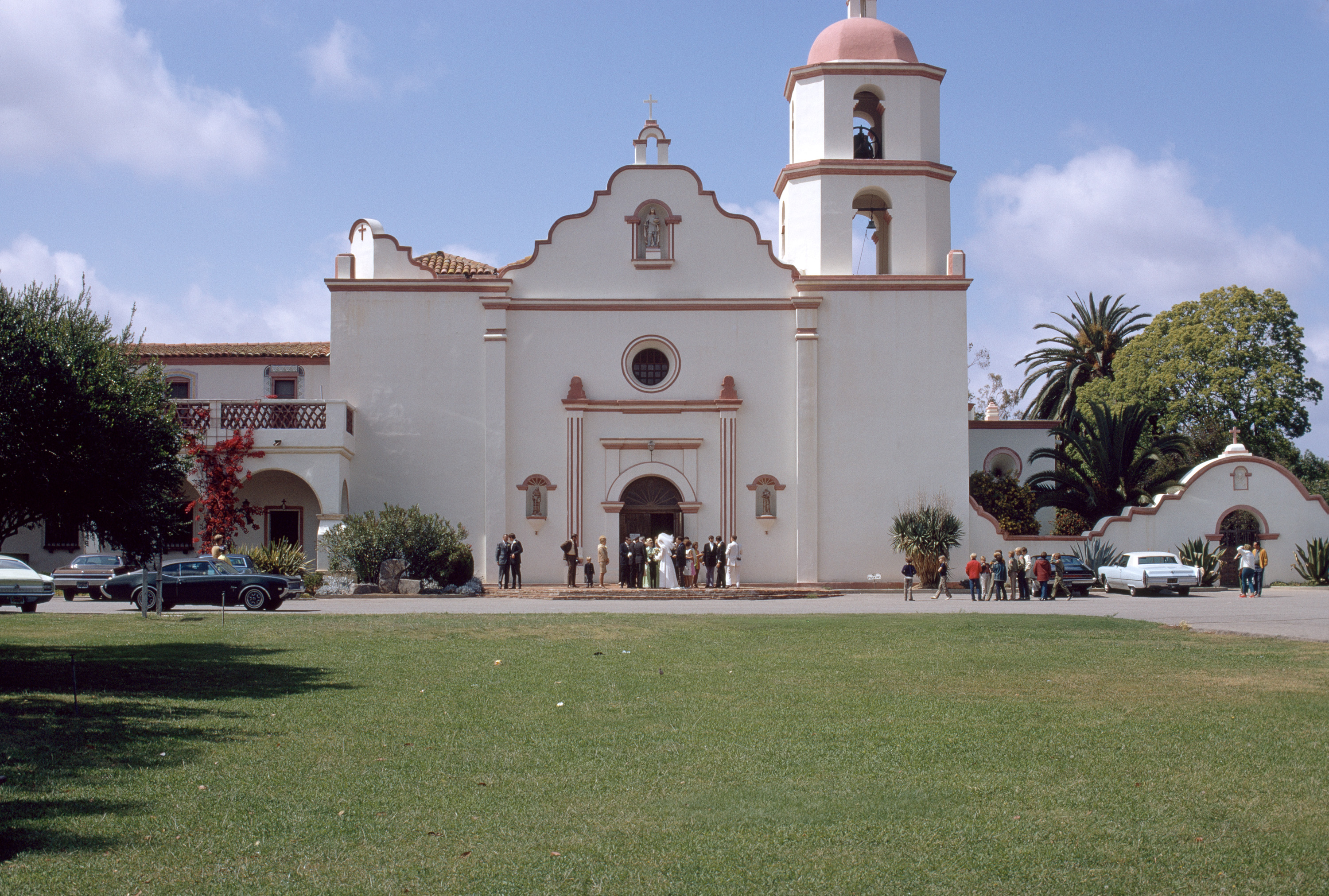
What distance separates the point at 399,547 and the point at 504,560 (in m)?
2.81

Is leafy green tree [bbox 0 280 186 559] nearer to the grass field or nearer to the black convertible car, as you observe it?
Answer: the grass field

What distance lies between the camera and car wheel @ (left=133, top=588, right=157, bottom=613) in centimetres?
2277

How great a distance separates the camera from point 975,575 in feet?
98.2

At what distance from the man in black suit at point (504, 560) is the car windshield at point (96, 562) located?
9267 millimetres

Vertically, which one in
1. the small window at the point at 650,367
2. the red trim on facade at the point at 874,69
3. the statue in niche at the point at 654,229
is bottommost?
the small window at the point at 650,367

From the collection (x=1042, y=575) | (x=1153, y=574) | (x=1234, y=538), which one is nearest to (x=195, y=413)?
(x=1042, y=575)

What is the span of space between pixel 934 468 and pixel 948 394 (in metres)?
2.12

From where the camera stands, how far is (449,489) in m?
33.4

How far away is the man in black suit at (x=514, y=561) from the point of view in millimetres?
31297

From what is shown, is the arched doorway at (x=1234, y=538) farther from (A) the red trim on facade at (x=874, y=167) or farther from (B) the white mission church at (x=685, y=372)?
(A) the red trim on facade at (x=874, y=167)

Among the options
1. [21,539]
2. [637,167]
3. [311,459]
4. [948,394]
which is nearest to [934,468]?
[948,394]

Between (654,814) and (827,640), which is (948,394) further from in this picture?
(654,814)

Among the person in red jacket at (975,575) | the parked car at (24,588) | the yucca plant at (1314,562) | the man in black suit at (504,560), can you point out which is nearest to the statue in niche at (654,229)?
the man in black suit at (504,560)

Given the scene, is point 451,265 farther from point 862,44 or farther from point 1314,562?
point 1314,562
